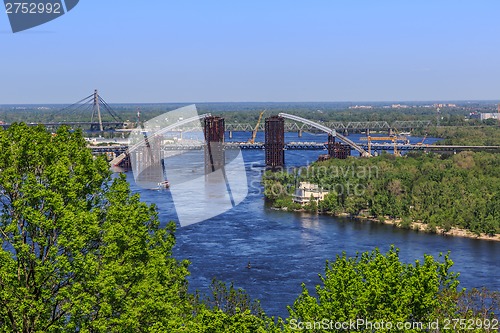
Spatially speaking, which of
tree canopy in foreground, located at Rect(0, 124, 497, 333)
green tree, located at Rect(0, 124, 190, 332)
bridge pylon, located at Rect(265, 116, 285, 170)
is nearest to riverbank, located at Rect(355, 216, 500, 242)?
bridge pylon, located at Rect(265, 116, 285, 170)

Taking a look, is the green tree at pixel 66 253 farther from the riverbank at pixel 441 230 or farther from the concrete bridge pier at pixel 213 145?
the concrete bridge pier at pixel 213 145

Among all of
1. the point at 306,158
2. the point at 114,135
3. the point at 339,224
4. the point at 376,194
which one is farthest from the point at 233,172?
the point at 114,135

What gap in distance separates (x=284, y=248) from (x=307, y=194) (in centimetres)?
1343

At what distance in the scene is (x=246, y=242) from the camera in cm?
2964

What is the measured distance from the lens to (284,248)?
2875 centimetres

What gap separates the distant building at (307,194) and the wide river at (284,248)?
2211 millimetres

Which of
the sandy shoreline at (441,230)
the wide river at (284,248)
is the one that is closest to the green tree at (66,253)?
the wide river at (284,248)

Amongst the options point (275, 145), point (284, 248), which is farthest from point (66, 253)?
point (275, 145)

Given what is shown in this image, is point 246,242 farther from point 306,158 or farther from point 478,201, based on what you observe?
point 306,158

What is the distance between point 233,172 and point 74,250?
51412mm

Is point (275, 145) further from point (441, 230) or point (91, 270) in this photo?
point (91, 270)

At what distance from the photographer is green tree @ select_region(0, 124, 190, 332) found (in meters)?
7.90

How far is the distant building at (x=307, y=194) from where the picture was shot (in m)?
41.6

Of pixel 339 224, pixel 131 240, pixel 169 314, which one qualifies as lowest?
pixel 339 224
